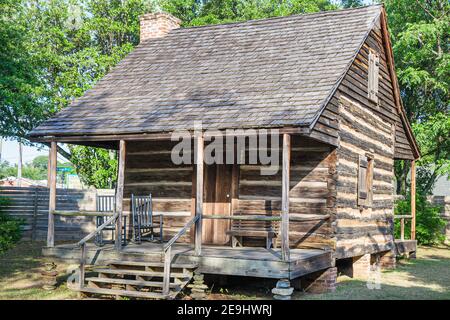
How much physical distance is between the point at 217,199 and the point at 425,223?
11.5 m

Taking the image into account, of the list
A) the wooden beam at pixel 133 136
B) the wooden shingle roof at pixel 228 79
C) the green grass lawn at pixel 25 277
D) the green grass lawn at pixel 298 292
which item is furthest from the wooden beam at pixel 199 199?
the green grass lawn at pixel 25 277

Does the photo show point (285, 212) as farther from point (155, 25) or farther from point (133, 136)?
point (155, 25)

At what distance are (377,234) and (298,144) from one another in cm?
447

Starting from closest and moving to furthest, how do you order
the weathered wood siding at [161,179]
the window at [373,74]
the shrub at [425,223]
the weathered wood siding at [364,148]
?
the weathered wood siding at [364,148] → the weathered wood siding at [161,179] → the window at [373,74] → the shrub at [425,223]

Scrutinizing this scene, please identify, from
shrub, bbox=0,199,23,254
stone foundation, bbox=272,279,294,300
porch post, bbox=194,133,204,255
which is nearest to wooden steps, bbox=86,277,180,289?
porch post, bbox=194,133,204,255

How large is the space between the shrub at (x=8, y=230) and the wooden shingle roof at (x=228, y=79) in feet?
20.5

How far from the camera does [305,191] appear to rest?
500 inches

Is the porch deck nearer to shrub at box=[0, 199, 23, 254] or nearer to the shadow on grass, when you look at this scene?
the shadow on grass

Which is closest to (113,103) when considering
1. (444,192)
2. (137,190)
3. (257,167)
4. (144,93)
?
(144,93)

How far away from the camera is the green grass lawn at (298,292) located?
1154cm

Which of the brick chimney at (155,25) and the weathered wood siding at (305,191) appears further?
the brick chimney at (155,25)

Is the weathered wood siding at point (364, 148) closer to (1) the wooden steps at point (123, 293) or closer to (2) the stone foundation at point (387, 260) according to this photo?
(2) the stone foundation at point (387, 260)

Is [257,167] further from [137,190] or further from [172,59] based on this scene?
[172,59]

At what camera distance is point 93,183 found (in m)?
27.1
